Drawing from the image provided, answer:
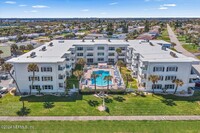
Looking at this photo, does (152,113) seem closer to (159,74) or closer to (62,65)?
(159,74)

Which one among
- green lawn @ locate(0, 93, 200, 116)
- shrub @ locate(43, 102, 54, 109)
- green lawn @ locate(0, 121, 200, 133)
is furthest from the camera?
shrub @ locate(43, 102, 54, 109)

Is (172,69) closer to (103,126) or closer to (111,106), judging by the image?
(111,106)

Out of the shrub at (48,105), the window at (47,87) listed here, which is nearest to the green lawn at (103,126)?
the shrub at (48,105)

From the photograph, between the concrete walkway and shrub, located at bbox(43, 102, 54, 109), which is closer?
the concrete walkway

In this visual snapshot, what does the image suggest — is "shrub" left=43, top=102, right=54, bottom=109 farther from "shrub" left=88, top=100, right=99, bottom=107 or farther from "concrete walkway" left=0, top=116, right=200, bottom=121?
"shrub" left=88, top=100, right=99, bottom=107

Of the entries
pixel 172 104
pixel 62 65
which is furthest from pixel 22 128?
pixel 172 104

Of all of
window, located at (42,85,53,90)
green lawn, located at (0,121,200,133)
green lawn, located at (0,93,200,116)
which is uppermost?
window, located at (42,85,53,90)

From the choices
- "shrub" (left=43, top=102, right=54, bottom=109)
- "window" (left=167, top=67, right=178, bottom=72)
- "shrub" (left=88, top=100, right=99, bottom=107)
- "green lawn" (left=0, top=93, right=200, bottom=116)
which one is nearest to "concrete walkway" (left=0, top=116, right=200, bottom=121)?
"green lawn" (left=0, top=93, right=200, bottom=116)
